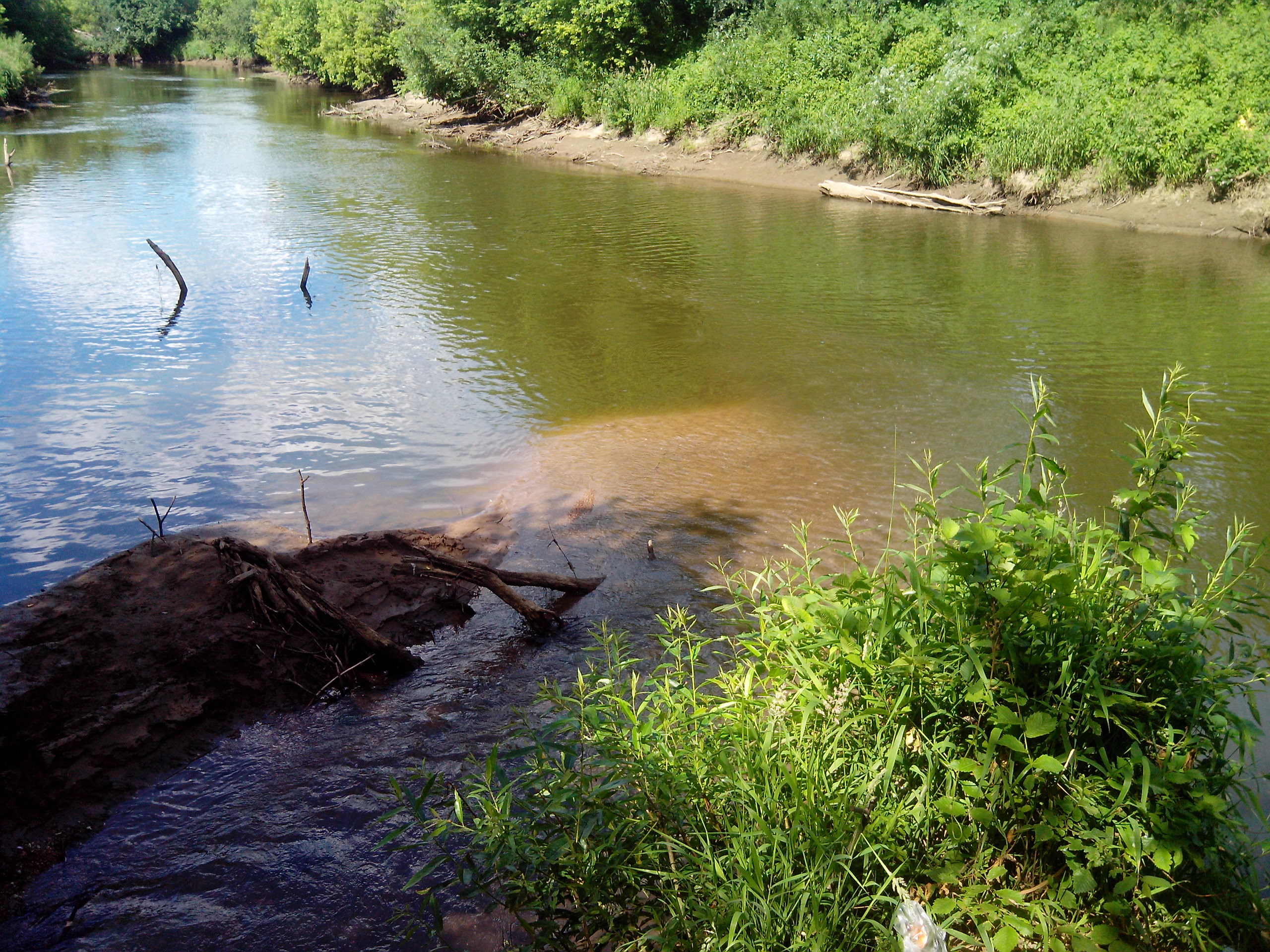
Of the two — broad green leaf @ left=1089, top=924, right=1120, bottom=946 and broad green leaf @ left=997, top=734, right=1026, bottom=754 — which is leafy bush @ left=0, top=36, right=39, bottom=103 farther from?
broad green leaf @ left=1089, top=924, right=1120, bottom=946

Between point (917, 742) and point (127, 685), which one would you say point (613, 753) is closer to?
point (917, 742)

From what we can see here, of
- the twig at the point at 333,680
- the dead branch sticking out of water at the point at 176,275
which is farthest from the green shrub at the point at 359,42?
the twig at the point at 333,680

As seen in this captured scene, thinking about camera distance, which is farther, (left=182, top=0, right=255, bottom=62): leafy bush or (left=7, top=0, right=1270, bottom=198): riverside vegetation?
(left=182, top=0, right=255, bottom=62): leafy bush

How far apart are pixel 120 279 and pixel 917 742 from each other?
528 inches

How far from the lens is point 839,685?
10.2 feet

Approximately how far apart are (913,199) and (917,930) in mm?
19519

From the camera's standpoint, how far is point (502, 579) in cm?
516

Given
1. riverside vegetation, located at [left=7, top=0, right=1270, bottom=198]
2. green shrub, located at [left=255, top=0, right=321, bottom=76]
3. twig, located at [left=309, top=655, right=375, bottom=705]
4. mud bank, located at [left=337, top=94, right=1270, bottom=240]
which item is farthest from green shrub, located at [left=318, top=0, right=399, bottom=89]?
twig, located at [left=309, top=655, right=375, bottom=705]

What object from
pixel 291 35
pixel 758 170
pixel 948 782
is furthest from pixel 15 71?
pixel 948 782

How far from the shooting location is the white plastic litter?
7.52ft

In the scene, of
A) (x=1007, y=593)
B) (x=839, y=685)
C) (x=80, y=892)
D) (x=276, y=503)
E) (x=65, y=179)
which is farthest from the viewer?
(x=65, y=179)

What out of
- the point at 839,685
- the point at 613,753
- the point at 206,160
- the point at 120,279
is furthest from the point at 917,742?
the point at 206,160

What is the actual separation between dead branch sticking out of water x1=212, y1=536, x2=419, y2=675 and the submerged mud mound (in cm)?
2

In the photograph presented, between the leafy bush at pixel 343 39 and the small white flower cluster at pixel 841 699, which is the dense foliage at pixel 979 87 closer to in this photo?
the leafy bush at pixel 343 39
